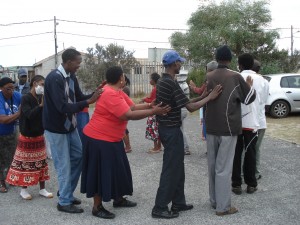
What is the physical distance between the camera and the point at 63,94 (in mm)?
4383

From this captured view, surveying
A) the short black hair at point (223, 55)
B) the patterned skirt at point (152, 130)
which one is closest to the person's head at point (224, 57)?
the short black hair at point (223, 55)

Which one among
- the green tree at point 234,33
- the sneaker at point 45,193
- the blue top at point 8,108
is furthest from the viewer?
the green tree at point 234,33

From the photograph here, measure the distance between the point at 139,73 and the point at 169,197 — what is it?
18.9 m

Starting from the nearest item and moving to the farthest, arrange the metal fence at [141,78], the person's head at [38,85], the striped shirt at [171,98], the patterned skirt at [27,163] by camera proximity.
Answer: the striped shirt at [171,98] < the person's head at [38,85] < the patterned skirt at [27,163] < the metal fence at [141,78]

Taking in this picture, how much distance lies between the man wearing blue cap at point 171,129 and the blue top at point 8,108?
7.95ft

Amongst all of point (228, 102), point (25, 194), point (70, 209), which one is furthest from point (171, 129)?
point (25, 194)

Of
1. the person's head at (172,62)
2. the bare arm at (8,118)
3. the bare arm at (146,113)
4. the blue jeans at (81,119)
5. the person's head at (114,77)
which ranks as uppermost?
the person's head at (172,62)

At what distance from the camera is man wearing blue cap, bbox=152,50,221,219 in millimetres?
4254

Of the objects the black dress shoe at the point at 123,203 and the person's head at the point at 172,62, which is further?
the black dress shoe at the point at 123,203

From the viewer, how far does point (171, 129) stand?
4289 millimetres

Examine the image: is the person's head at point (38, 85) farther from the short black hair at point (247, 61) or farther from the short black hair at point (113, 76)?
the short black hair at point (247, 61)

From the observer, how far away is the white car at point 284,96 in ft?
40.5

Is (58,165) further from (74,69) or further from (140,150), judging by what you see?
(140,150)

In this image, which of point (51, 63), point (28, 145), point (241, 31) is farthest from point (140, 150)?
point (51, 63)
